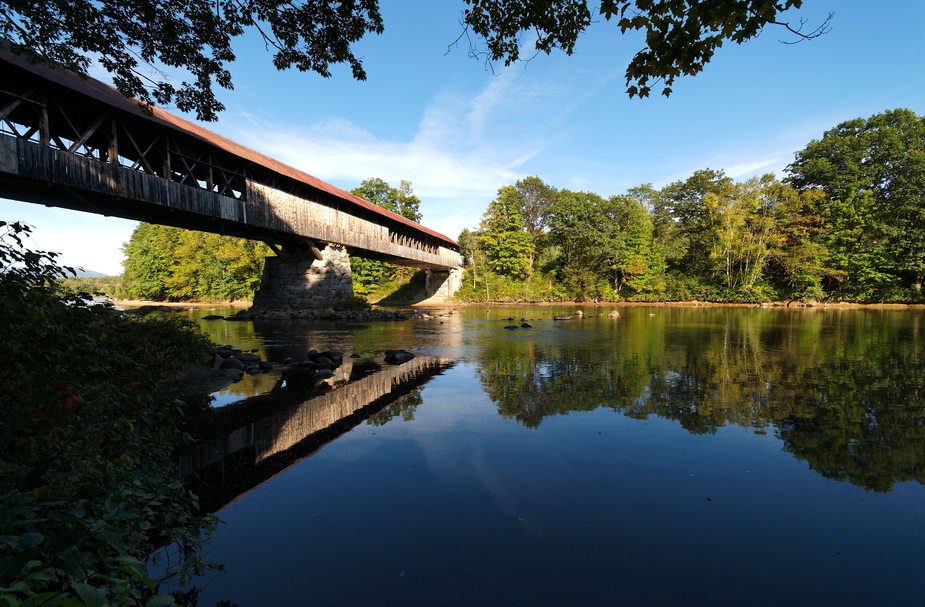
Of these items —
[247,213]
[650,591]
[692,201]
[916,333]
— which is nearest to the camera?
[650,591]

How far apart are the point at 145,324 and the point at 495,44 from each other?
23.8 feet

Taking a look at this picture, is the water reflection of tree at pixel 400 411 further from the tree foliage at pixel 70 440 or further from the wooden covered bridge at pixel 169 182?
the wooden covered bridge at pixel 169 182

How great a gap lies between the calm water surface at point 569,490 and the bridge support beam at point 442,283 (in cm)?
3682

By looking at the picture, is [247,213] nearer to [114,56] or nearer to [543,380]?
[114,56]

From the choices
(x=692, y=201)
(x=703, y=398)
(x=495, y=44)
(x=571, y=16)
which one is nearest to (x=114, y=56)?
(x=495, y=44)

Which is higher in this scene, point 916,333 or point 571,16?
point 571,16

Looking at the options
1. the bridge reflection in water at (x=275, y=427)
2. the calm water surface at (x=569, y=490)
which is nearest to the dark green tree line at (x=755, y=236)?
the calm water surface at (x=569, y=490)

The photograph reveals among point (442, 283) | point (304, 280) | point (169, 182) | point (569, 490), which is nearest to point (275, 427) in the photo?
point (569, 490)

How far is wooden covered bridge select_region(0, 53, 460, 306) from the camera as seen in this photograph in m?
11.9

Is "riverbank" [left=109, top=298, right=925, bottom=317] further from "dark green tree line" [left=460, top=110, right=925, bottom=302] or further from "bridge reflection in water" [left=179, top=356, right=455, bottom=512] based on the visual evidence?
"bridge reflection in water" [left=179, top=356, right=455, bottom=512]

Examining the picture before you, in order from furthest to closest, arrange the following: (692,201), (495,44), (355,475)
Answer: (692,201)
(495,44)
(355,475)

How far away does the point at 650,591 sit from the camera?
9.18 ft

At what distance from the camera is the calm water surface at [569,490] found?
2.90 m

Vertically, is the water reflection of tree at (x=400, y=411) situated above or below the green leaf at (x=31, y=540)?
below
